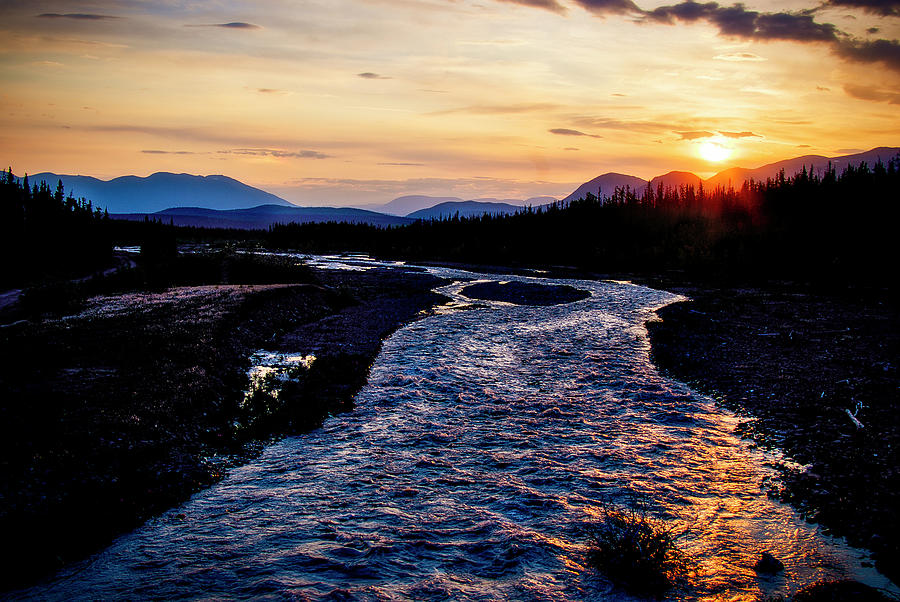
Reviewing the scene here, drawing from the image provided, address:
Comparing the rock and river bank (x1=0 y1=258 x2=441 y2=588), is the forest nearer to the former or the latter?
river bank (x1=0 y1=258 x2=441 y2=588)

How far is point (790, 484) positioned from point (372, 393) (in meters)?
10.5

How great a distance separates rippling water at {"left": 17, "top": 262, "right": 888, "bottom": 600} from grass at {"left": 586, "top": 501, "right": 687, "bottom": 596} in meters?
0.23

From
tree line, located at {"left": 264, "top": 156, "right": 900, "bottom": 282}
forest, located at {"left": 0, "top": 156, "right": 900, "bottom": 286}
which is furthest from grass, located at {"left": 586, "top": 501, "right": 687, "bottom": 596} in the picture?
tree line, located at {"left": 264, "top": 156, "right": 900, "bottom": 282}

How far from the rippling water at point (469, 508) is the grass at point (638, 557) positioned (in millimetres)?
229

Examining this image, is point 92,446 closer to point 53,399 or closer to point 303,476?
point 53,399

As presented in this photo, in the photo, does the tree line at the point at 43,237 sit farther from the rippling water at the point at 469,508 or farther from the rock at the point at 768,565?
the rock at the point at 768,565

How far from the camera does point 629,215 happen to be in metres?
91.6

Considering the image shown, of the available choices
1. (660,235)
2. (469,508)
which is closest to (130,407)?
(469,508)

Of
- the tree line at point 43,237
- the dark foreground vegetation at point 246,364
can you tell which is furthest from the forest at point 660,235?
the dark foreground vegetation at point 246,364

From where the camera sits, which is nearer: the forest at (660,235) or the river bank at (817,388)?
the river bank at (817,388)

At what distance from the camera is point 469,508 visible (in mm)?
9289

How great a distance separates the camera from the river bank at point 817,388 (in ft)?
29.3

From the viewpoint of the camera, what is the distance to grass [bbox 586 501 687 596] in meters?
7.14

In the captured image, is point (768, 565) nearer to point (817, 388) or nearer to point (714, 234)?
point (817, 388)
